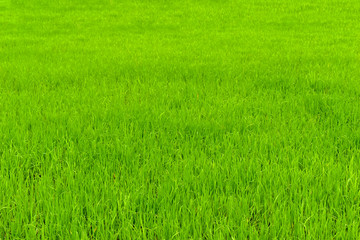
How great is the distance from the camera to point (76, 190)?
79.8 inches

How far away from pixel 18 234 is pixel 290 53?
632 cm

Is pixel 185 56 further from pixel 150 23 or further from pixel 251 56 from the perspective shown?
pixel 150 23

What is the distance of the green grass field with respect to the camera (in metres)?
1.78

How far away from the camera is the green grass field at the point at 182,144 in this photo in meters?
1.78

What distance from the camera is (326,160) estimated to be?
7.82 feet

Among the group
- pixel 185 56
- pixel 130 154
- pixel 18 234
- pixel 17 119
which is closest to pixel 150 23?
pixel 185 56

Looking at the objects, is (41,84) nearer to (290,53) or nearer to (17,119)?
(17,119)

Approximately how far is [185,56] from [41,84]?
301 centimetres

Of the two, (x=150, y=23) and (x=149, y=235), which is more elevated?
(x=150, y=23)

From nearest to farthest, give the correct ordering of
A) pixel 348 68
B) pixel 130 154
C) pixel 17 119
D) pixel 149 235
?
1. pixel 149 235
2. pixel 130 154
3. pixel 17 119
4. pixel 348 68

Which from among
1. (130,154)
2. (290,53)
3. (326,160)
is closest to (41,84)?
(130,154)

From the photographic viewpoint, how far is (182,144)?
267cm

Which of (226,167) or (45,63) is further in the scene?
(45,63)

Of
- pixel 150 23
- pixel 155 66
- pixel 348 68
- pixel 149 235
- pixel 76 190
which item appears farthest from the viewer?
pixel 150 23
